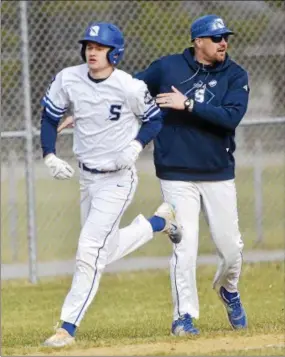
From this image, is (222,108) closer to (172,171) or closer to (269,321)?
(172,171)

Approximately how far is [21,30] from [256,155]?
311cm

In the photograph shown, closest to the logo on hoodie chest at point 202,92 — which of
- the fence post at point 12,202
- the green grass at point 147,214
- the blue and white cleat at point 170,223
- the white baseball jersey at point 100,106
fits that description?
the white baseball jersey at point 100,106

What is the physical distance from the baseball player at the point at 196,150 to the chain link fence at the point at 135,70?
4299 mm

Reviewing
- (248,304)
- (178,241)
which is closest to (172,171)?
(178,241)

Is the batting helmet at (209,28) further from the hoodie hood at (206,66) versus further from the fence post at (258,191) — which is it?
the fence post at (258,191)

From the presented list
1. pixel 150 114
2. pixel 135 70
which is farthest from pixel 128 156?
pixel 135 70

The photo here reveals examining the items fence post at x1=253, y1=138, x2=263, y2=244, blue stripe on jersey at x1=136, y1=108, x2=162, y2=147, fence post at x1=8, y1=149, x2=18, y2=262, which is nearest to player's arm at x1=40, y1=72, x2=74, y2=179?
blue stripe on jersey at x1=136, y1=108, x2=162, y2=147

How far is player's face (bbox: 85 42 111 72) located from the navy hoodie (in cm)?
89

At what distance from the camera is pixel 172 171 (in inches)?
332

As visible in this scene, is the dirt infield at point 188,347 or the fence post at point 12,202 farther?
the fence post at point 12,202

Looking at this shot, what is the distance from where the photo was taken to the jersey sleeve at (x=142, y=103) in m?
7.74

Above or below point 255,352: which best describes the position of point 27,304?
below

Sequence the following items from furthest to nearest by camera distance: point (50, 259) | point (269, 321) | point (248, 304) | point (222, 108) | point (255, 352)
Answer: point (50, 259) < point (248, 304) < point (269, 321) < point (222, 108) < point (255, 352)

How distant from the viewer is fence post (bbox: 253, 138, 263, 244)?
13.7 meters
